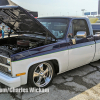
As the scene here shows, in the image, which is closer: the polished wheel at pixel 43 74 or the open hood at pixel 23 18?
the open hood at pixel 23 18

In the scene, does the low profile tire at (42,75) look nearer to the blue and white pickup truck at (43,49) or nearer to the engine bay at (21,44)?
the blue and white pickup truck at (43,49)

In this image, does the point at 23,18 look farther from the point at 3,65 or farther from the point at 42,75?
the point at 42,75

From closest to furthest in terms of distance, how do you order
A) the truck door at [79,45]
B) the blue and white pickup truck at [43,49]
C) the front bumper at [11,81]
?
1. the front bumper at [11,81]
2. the blue and white pickup truck at [43,49]
3. the truck door at [79,45]

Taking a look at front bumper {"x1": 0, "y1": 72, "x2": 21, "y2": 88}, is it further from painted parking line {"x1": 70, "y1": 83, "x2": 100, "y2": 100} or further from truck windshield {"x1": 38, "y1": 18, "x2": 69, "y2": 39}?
truck windshield {"x1": 38, "y1": 18, "x2": 69, "y2": 39}

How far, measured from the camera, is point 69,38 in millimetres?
3619

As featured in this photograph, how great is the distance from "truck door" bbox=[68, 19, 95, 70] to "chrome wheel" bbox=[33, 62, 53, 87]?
666mm

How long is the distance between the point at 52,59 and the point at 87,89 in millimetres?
1170

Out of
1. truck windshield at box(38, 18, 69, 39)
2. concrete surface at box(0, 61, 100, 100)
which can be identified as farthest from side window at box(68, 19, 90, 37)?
concrete surface at box(0, 61, 100, 100)

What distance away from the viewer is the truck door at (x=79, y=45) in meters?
3.63

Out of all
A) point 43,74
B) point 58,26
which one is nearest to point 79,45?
point 58,26

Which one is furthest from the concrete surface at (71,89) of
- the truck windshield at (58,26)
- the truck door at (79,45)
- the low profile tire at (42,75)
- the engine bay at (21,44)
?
the truck windshield at (58,26)

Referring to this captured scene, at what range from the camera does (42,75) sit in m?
3.36

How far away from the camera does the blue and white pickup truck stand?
9.20 feet

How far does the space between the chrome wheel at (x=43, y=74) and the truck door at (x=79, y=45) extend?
0.67 m
